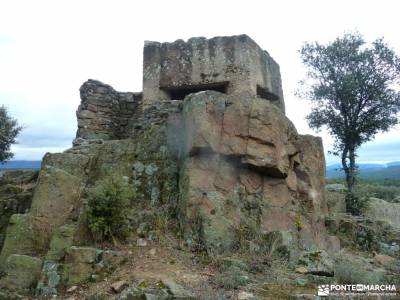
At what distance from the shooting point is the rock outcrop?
6.46 metres

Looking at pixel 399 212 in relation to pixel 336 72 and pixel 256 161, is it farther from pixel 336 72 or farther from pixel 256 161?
pixel 256 161

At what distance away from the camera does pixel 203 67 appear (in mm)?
10367

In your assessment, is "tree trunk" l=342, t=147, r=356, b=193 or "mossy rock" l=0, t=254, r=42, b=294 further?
"tree trunk" l=342, t=147, r=356, b=193

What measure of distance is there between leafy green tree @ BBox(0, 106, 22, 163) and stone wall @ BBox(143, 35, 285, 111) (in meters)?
13.5

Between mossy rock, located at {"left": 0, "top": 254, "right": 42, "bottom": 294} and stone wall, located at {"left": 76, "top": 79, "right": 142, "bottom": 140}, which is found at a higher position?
stone wall, located at {"left": 76, "top": 79, "right": 142, "bottom": 140}

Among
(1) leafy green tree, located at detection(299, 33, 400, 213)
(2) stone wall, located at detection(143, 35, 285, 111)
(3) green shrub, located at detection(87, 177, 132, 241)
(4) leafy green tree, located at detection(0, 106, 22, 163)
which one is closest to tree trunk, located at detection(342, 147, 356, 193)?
(1) leafy green tree, located at detection(299, 33, 400, 213)

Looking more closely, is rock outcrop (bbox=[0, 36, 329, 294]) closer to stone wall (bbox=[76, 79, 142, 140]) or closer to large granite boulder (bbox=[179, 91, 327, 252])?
large granite boulder (bbox=[179, 91, 327, 252])

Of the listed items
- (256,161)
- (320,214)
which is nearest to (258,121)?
(256,161)

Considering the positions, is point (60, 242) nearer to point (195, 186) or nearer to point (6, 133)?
point (195, 186)

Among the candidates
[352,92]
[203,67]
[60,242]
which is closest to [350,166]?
[352,92]

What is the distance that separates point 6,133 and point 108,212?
17329mm

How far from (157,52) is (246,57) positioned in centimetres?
250

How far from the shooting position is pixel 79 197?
7289 millimetres

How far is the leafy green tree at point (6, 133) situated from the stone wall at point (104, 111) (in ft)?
40.5
